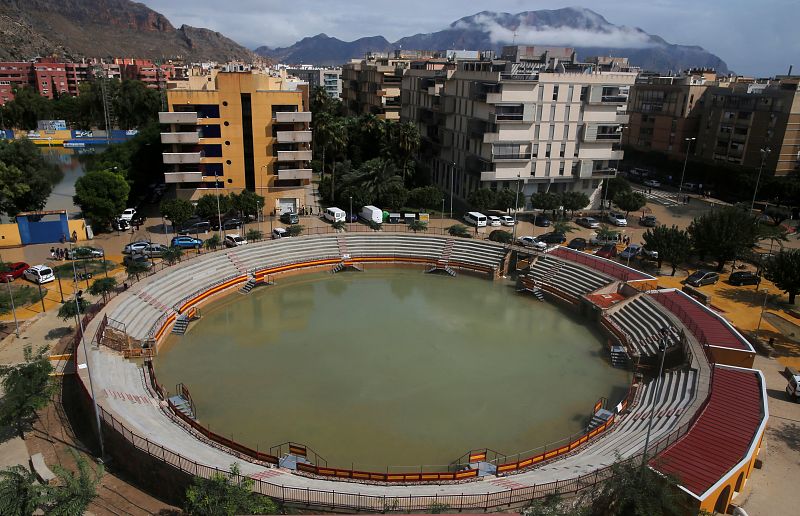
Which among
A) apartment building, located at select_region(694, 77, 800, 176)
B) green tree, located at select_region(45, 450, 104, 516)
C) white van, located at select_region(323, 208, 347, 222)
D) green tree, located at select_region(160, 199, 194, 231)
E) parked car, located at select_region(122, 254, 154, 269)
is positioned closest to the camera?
green tree, located at select_region(45, 450, 104, 516)

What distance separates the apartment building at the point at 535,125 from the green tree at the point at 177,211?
31.0 metres

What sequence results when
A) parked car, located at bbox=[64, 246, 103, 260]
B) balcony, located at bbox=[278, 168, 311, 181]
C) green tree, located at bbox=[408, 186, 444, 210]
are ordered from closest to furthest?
parked car, located at bbox=[64, 246, 103, 260]
balcony, located at bbox=[278, 168, 311, 181]
green tree, located at bbox=[408, 186, 444, 210]

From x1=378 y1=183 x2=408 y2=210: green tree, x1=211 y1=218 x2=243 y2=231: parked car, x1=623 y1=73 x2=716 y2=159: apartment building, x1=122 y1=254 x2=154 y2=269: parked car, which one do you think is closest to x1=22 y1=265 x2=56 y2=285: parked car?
x1=122 y1=254 x2=154 y2=269: parked car

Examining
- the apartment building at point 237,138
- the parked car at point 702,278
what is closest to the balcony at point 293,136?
the apartment building at point 237,138

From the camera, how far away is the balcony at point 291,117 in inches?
2200

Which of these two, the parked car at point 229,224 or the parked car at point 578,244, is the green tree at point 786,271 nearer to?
the parked car at point 578,244

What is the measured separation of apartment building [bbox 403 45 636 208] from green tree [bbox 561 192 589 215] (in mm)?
3805

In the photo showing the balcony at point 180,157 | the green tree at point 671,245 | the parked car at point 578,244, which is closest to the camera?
the green tree at point 671,245

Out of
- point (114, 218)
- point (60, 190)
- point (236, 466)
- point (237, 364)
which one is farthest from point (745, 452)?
point (60, 190)

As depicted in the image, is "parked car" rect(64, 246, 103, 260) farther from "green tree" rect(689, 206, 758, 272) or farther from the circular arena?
"green tree" rect(689, 206, 758, 272)

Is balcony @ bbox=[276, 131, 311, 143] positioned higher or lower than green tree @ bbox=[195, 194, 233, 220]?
higher

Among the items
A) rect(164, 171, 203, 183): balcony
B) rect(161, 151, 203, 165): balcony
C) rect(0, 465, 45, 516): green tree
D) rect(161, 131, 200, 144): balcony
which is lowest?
rect(0, 465, 45, 516): green tree

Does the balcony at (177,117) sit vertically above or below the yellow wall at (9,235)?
above

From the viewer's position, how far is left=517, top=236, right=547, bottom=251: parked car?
4830 cm
